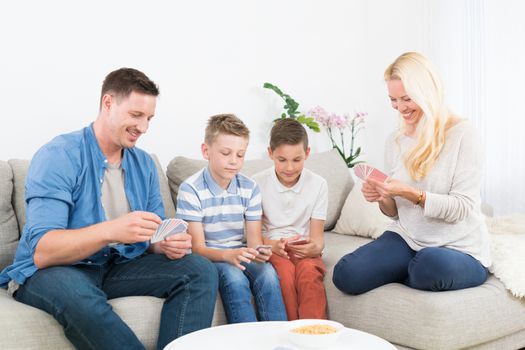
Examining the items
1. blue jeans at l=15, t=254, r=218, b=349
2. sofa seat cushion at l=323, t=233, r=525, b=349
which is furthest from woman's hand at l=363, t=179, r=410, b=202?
blue jeans at l=15, t=254, r=218, b=349

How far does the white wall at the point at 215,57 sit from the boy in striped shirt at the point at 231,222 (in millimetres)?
908

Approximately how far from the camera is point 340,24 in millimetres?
4531

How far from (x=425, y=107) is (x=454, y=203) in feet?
1.24

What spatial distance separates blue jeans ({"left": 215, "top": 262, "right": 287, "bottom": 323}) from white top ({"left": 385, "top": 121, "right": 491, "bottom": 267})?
22.6 inches

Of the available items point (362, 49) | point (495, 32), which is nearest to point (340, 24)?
point (362, 49)

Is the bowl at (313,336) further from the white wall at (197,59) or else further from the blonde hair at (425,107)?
the white wall at (197,59)

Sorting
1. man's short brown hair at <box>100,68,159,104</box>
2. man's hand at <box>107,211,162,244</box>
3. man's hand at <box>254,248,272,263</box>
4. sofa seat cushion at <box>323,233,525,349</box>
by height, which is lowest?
sofa seat cushion at <box>323,233,525,349</box>

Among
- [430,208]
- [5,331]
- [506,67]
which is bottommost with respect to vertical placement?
[5,331]

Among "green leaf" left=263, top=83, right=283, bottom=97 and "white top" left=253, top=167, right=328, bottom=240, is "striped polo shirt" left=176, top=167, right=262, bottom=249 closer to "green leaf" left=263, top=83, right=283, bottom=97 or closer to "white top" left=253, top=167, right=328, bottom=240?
"white top" left=253, top=167, right=328, bottom=240

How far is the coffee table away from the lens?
1.70 m

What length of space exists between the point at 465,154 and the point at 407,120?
28 centimetres

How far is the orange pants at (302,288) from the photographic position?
256 centimetres

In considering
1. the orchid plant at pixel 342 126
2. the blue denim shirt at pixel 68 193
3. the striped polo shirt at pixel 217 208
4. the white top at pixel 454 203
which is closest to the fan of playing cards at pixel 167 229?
the blue denim shirt at pixel 68 193

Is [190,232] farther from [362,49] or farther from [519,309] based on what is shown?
[362,49]
